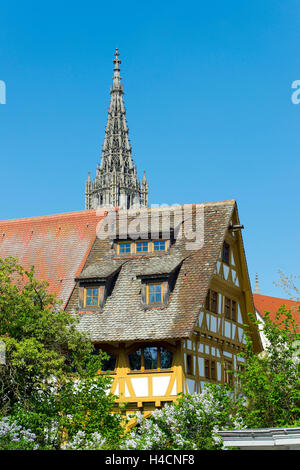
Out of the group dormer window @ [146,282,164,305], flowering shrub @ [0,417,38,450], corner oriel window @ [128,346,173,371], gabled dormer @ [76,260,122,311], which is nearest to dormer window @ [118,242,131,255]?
gabled dormer @ [76,260,122,311]

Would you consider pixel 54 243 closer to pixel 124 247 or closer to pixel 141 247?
pixel 124 247

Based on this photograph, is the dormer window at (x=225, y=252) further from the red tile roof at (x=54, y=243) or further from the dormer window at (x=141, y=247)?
the red tile roof at (x=54, y=243)

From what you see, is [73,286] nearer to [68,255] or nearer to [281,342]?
[68,255]

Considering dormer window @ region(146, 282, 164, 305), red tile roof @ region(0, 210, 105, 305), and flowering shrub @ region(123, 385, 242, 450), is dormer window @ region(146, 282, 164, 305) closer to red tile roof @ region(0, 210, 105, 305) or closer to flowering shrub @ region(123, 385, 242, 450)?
red tile roof @ region(0, 210, 105, 305)

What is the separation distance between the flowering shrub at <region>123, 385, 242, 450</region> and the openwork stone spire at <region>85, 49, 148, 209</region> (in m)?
107

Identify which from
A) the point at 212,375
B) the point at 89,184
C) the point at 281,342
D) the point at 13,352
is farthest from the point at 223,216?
the point at 89,184

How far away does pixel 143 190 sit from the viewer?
13312 cm

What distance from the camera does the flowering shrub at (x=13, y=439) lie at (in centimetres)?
1842

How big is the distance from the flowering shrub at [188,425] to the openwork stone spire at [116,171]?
352 ft

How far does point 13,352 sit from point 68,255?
35.9ft

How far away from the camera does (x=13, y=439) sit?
1850cm

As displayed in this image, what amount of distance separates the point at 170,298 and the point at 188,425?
8197mm

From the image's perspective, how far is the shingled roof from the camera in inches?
1054
